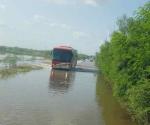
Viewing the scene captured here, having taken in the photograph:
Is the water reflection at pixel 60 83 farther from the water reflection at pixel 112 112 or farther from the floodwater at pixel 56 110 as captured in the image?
the water reflection at pixel 112 112

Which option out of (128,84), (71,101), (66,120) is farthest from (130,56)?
(71,101)

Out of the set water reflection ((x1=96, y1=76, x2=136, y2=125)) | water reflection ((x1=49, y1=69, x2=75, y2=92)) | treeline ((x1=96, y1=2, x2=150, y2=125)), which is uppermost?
treeline ((x1=96, y1=2, x2=150, y2=125))

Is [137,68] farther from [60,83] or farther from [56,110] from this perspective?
[60,83]

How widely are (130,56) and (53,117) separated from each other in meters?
5.95

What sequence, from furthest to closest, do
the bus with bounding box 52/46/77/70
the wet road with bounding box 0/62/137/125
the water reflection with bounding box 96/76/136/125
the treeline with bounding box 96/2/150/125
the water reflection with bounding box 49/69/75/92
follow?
the bus with bounding box 52/46/77/70, the water reflection with bounding box 49/69/75/92, the water reflection with bounding box 96/76/136/125, the wet road with bounding box 0/62/137/125, the treeline with bounding box 96/2/150/125

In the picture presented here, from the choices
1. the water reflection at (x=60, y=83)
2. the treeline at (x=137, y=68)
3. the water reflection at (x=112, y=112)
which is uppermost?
the treeline at (x=137, y=68)

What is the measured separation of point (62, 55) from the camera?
62.5 meters

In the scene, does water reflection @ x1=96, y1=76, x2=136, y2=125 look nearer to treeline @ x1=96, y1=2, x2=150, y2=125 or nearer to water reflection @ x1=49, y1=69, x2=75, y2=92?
treeline @ x1=96, y1=2, x2=150, y2=125

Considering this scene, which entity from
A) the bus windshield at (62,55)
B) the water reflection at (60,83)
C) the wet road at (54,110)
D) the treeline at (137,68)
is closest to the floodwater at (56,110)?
the wet road at (54,110)

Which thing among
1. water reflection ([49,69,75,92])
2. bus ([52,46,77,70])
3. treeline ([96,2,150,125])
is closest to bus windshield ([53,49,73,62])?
bus ([52,46,77,70])

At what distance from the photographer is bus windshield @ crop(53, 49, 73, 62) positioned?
6222 cm

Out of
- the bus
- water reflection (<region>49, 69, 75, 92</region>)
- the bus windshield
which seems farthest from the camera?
the bus

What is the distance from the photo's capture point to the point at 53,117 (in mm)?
21625

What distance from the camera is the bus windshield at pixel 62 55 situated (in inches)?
2450
